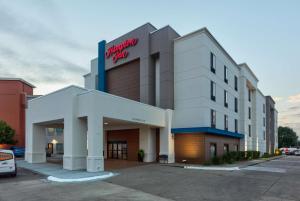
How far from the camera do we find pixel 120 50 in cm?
3108

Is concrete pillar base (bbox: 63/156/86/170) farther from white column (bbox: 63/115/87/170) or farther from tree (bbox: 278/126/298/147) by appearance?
tree (bbox: 278/126/298/147)

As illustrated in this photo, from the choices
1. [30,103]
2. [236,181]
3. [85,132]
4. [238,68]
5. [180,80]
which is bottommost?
[236,181]

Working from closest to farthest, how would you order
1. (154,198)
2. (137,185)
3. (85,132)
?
Result: (154,198) → (137,185) → (85,132)

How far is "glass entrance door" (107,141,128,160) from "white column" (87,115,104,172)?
10.9m

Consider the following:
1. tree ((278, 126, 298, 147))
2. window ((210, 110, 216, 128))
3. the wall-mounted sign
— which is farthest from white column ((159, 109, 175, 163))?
tree ((278, 126, 298, 147))

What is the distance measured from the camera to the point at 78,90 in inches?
797

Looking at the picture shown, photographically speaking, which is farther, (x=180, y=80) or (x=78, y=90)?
(x=180, y=80)

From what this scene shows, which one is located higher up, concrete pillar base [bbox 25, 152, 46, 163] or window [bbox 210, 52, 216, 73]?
window [bbox 210, 52, 216, 73]

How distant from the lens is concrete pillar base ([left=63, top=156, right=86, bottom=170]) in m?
19.0

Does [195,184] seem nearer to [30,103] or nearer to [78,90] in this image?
[78,90]

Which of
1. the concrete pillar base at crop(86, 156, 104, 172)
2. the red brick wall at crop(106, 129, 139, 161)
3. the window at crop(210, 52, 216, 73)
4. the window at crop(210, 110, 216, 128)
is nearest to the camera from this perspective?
the concrete pillar base at crop(86, 156, 104, 172)

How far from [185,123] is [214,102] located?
4253 millimetres

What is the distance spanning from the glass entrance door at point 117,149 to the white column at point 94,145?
35.7 ft

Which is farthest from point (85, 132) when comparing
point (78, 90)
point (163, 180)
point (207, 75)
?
point (207, 75)
